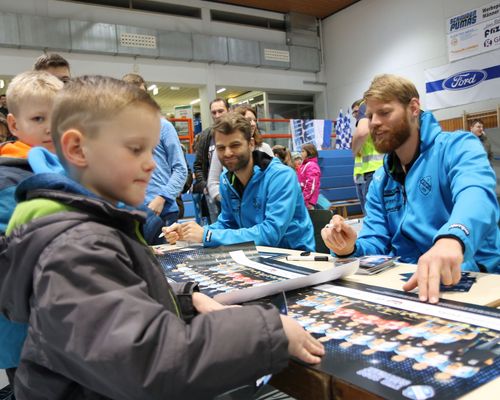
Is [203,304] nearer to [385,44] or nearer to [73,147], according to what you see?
[73,147]

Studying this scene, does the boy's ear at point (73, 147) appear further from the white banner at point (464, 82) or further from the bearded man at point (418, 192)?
the white banner at point (464, 82)

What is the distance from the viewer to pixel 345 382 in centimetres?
62

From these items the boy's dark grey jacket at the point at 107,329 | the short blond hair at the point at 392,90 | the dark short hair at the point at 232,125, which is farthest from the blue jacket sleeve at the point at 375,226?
the boy's dark grey jacket at the point at 107,329

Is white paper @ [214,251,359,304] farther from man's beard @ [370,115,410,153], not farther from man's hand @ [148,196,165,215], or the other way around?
man's hand @ [148,196,165,215]

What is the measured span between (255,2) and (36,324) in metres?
11.8

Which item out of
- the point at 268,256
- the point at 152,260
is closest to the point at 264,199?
the point at 268,256

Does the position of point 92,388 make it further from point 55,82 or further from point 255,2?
point 255,2

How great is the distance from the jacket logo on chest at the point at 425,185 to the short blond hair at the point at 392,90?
1.09 ft

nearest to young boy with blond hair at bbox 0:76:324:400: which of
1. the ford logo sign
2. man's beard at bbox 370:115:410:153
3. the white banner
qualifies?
man's beard at bbox 370:115:410:153

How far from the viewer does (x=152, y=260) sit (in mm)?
749

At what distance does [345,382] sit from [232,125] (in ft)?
5.69

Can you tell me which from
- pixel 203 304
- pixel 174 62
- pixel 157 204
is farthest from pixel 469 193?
pixel 174 62

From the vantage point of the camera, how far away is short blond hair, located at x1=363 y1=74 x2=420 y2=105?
1.72 metres

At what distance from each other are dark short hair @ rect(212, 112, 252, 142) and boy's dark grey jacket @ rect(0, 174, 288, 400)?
5.21 feet
